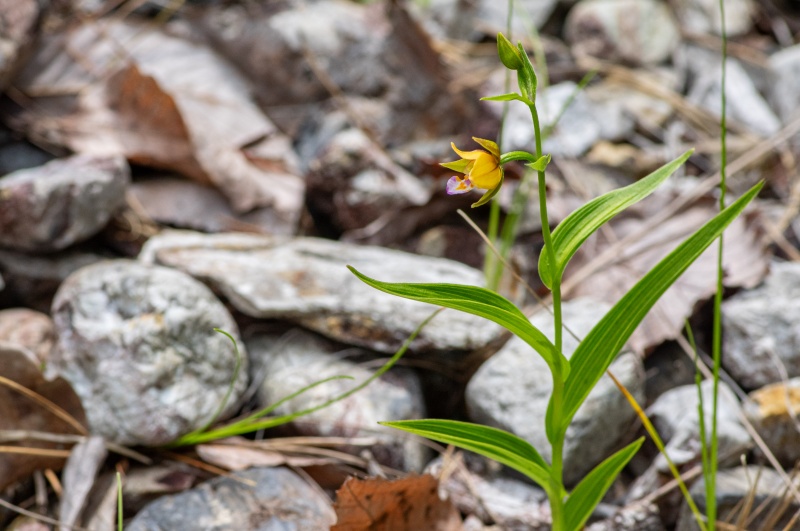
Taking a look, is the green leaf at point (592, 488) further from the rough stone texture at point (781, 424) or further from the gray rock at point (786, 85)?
the gray rock at point (786, 85)

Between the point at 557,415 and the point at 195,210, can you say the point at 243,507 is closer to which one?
the point at 557,415

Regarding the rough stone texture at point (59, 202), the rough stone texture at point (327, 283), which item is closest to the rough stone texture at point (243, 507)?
the rough stone texture at point (327, 283)

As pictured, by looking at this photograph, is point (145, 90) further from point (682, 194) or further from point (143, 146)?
point (682, 194)

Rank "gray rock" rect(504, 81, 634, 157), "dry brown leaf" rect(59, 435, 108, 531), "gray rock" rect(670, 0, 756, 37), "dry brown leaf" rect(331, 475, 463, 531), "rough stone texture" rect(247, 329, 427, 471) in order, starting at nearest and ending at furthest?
"dry brown leaf" rect(331, 475, 463, 531)
"dry brown leaf" rect(59, 435, 108, 531)
"rough stone texture" rect(247, 329, 427, 471)
"gray rock" rect(504, 81, 634, 157)
"gray rock" rect(670, 0, 756, 37)

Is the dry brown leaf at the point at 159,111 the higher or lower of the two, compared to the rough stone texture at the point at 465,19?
lower

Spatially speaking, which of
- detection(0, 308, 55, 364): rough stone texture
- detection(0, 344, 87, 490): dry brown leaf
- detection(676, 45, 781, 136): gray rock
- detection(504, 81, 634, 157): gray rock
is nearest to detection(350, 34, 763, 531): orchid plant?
detection(0, 344, 87, 490): dry brown leaf

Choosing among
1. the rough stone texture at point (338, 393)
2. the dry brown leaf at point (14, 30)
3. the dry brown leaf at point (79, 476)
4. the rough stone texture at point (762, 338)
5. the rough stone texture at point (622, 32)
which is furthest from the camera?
the rough stone texture at point (622, 32)

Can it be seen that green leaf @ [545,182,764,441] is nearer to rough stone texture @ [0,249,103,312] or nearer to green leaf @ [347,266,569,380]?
green leaf @ [347,266,569,380]
